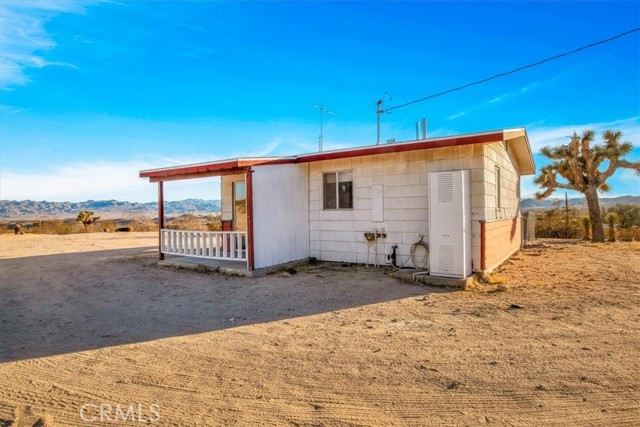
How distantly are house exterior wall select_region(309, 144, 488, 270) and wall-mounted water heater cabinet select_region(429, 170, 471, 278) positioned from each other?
51 centimetres

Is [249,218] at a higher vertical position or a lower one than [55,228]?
higher

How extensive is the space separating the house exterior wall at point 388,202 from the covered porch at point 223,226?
199 centimetres

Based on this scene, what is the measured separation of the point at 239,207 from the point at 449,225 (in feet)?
21.8

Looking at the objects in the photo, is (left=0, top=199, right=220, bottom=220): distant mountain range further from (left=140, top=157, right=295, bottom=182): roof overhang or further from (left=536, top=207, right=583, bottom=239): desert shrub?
(left=140, top=157, right=295, bottom=182): roof overhang

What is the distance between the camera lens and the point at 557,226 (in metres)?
17.9

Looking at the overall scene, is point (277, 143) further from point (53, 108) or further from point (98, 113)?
point (53, 108)

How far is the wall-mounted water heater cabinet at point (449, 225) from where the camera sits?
6949mm

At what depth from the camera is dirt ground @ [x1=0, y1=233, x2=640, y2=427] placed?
2.64m

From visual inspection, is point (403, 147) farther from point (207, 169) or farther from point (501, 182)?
point (207, 169)

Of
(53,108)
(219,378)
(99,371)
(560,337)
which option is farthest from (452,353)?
(53,108)

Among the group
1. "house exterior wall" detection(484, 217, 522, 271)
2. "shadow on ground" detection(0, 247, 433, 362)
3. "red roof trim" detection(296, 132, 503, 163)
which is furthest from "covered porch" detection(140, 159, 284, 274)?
"house exterior wall" detection(484, 217, 522, 271)

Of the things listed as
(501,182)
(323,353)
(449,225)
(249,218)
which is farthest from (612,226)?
(323,353)

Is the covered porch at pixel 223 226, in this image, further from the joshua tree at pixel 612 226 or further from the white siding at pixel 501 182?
the joshua tree at pixel 612 226

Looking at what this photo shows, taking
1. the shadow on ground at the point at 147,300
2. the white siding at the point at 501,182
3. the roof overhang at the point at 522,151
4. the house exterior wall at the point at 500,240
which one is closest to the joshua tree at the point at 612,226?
the roof overhang at the point at 522,151
